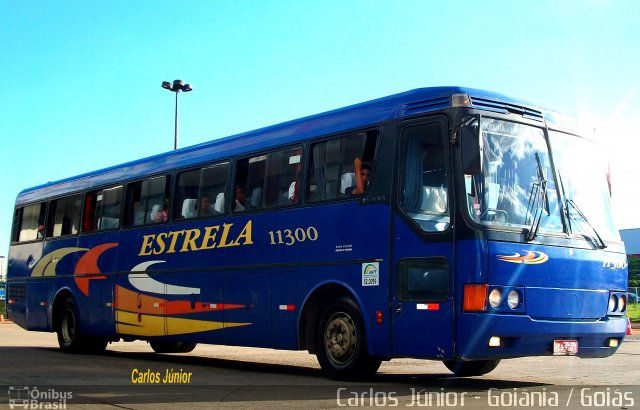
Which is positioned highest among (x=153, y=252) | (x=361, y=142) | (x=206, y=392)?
(x=361, y=142)

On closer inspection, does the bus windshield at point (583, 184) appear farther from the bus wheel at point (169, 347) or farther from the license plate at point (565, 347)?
the bus wheel at point (169, 347)

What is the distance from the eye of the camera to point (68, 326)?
18172 millimetres

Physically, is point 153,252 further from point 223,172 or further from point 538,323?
point 538,323

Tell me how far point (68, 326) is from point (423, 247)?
10.6m

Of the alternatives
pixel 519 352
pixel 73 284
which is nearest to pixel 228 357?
pixel 73 284

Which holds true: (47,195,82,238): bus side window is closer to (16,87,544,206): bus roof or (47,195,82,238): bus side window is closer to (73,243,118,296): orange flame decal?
(16,87,544,206): bus roof

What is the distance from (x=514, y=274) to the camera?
9.75m

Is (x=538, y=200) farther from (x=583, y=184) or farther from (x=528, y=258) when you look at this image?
(x=583, y=184)

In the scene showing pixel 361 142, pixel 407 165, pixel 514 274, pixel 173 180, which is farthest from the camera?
pixel 173 180

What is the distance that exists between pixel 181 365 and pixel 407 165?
6051 millimetres

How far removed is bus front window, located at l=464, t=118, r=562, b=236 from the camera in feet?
32.6

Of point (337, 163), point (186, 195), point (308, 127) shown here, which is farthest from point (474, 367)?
point (186, 195)

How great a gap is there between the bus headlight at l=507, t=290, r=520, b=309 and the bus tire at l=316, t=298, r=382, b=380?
6.82 feet

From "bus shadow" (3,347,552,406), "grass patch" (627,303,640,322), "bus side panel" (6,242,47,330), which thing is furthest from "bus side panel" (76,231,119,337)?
"grass patch" (627,303,640,322)
